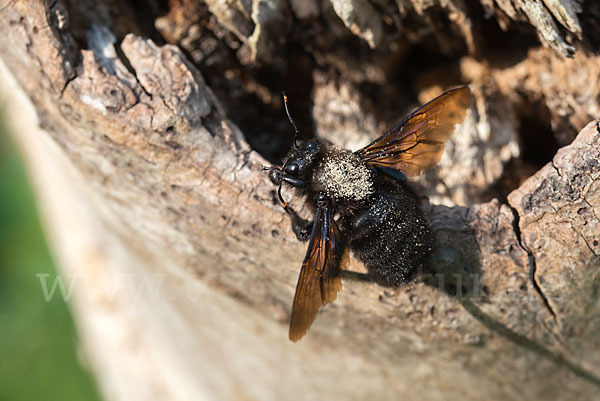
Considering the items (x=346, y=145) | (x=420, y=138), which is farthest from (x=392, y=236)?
(x=346, y=145)

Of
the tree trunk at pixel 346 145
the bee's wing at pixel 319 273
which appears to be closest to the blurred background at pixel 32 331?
the tree trunk at pixel 346 145

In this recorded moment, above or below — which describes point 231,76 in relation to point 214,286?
above

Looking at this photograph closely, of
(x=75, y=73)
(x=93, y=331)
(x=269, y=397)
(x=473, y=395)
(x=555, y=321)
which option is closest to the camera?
(x=75, y=73)

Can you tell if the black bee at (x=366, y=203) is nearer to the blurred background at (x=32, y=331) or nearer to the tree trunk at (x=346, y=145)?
the tree trunk at (x=346, y=145)

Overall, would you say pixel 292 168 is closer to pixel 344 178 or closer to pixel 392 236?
pixel 344 178

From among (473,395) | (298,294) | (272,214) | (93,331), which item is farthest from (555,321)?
(93,331)

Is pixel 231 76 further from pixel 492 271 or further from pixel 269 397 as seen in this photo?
pixel 269 397

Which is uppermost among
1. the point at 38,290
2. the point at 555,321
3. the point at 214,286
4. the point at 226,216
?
the point at 555,321
